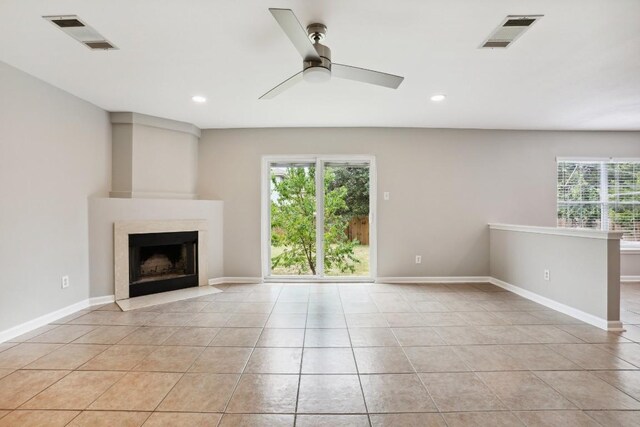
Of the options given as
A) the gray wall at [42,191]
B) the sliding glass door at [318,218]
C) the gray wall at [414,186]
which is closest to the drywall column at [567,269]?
the gray wall at [414,186]

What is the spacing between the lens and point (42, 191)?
302 centimetres

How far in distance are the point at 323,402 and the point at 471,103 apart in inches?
140

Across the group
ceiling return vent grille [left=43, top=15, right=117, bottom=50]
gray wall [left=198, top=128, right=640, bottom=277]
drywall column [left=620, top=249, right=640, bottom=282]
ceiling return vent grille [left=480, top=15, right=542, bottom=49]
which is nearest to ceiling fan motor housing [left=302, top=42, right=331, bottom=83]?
ceiling return vent grille [left=480, top=15, right=542, bottom=49]

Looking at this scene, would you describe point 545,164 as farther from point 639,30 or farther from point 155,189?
point 155,189

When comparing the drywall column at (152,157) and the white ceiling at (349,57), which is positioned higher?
the white ceiling at (349,57)

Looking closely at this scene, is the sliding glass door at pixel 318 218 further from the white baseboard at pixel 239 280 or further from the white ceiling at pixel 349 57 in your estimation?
the white ceiling at pixel 349 57

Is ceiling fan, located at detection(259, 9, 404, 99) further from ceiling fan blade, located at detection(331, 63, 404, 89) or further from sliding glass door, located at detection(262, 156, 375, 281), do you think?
sliding glass door, located at detection(262, 156, 375, 281)

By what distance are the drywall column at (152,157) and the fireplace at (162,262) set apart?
1.97 feet

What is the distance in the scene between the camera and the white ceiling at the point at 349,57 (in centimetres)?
198

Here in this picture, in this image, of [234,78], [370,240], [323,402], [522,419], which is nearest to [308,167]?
[370,240]

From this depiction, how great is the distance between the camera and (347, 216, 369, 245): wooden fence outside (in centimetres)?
484

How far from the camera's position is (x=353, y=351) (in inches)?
96.0

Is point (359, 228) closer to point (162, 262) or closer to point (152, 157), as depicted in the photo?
point (162, 262)

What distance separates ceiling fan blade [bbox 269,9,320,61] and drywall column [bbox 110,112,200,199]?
10.1ft
